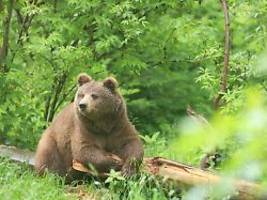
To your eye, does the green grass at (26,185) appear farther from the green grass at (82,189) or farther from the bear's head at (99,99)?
the bear's head at (99,99)

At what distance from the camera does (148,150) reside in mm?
8328

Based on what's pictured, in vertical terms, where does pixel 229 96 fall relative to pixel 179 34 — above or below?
below

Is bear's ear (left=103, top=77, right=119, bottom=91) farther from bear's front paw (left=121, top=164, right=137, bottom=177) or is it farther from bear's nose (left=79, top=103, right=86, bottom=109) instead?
bear's front paw (left=121, top=164, right=137, bottom=177)

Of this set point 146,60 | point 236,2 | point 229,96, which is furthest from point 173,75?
point 229,96

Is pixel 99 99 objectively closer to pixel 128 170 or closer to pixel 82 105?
pixel 82 105

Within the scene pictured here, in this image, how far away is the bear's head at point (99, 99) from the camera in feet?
21.2

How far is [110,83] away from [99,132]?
50cm

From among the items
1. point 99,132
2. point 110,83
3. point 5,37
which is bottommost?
point 99,132

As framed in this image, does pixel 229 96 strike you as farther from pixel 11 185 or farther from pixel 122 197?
pixel 11 185

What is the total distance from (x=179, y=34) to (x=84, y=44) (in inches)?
49.5

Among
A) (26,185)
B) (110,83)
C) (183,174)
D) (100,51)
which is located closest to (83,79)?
(110,83)

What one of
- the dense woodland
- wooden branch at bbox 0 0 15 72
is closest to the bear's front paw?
the dense woodland

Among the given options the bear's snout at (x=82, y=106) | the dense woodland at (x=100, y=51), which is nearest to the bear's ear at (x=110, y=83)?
the bear's snout at (x=82, y=106)

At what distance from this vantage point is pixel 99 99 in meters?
6.55
